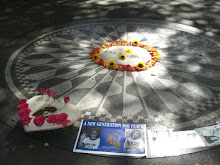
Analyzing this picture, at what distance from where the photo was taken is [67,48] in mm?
6820

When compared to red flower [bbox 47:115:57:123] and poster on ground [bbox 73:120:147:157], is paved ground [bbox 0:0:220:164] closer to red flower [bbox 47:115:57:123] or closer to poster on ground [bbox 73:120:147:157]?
poster on ground [bbox 73:120:147:157]

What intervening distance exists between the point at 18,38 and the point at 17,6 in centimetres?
390

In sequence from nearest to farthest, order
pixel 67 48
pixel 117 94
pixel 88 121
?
pixel 88 121 < pixel 117 94 < pixel 67 48

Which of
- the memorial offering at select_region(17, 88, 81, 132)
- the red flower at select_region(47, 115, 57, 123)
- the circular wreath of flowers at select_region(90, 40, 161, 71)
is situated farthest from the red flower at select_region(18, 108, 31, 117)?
the circular wreath of flowers at select_region(90, 40, 161, 71)

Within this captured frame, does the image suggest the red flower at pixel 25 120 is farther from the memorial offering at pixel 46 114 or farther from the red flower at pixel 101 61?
the red flower at pixel 101 61

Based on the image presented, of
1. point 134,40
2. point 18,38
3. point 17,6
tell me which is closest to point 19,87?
point 18,38

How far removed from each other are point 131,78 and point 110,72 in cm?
55

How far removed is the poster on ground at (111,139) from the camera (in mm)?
3682

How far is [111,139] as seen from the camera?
3.86 m

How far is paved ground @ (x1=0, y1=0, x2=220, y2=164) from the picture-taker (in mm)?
3881

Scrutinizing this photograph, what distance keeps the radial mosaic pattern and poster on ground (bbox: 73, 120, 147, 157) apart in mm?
228

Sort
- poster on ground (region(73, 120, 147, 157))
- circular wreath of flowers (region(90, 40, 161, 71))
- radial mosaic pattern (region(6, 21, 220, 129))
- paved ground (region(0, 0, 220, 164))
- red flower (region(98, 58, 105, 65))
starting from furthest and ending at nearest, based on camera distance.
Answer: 1. red flower (region(98, 58, 105, 65))
2. circular wreath of flowers (region(90, 40, 161, 71))
3. radial mosaic pattern (region(6, 21, 220, 129))
4. paved ground (region(0, 0, 220, 164))
5. poster on ground (region(73, 120, 147, 157))

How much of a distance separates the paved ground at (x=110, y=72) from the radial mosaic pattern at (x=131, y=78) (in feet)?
0.06

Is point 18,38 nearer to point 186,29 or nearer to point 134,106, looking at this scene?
point 134,106
